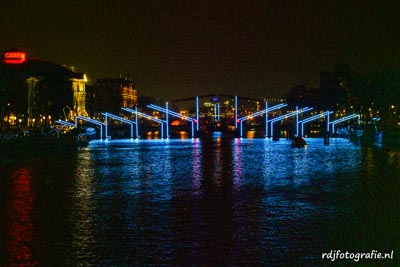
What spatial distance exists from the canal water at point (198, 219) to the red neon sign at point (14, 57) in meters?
80.8

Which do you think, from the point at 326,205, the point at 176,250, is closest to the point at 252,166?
the point at 326,205

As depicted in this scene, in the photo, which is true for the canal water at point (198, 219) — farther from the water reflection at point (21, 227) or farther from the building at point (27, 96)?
the building at point (27, 96)

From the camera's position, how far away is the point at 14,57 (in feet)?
338

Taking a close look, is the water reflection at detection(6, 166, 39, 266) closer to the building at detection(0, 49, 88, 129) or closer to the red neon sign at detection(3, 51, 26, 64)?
the building at detection(0, 49, 88, 129)

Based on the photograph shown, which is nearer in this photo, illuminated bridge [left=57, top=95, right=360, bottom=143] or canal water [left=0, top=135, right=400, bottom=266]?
canal water [left=0, top=135, right=400, bottom=266]

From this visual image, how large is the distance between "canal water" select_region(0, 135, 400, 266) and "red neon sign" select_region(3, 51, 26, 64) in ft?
265

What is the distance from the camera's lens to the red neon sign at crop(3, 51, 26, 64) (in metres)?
102

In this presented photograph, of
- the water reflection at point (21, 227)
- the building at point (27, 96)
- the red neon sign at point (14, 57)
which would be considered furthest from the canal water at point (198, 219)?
the red neon sign at point (14, 57)

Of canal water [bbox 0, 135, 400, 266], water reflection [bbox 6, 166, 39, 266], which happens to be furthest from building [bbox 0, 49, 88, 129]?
water reflection [bbox 6, 166, 39, 266]

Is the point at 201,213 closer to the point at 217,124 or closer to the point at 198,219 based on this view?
the point at 198,219

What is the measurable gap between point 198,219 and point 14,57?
9432 centimetres

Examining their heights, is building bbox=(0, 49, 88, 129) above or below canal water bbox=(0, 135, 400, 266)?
above

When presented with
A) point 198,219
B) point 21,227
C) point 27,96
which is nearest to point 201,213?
point 198,219

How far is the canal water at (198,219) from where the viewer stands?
10.3m
